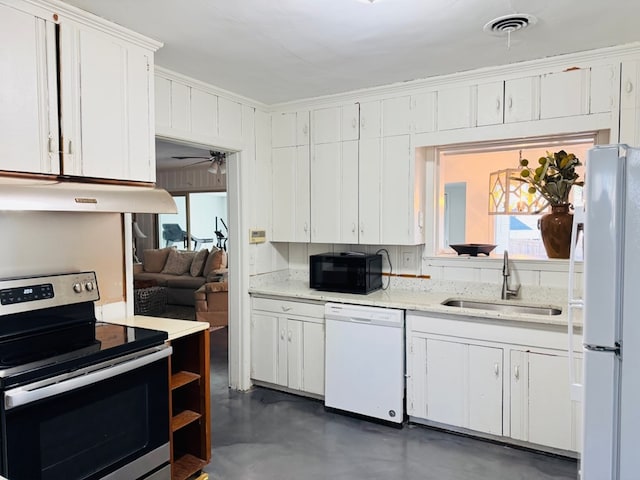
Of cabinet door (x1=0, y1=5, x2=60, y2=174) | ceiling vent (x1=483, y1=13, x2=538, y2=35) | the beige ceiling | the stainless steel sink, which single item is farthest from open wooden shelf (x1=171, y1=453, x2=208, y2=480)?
ceiling vent (x1=483, y1=13, x2=538, y2=35)

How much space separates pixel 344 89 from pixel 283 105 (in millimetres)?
622

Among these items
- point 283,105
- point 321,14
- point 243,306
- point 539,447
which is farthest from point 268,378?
point 321,14

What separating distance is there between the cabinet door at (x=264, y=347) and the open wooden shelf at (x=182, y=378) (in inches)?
46.4

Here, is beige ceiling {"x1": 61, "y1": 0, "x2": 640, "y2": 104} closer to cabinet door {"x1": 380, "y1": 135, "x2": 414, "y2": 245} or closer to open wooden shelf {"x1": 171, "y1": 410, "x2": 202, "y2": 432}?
cabinet door {"x1": 380, "y1": 135, "x2": 414, "y2": 245}

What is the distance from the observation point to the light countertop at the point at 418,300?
262 centimetres

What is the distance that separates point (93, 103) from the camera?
220 cm

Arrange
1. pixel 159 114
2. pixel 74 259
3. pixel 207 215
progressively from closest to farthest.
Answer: pixel 74 259, pixel 159 114, pixel 207 215

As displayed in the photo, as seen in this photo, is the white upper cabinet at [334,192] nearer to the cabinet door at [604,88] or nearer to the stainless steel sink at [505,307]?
the stainless steel sink at [505,307]

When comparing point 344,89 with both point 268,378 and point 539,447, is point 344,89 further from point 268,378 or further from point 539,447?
point 539,447

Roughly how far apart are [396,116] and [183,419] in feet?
8.06

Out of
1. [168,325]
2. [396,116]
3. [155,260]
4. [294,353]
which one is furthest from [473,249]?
[155,260]

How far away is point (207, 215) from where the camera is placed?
8641 millimetres

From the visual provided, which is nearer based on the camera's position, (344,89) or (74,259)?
(74,259)

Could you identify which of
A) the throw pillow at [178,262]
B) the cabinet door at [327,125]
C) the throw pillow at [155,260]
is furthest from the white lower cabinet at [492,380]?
the throw pillow at [155,260]
